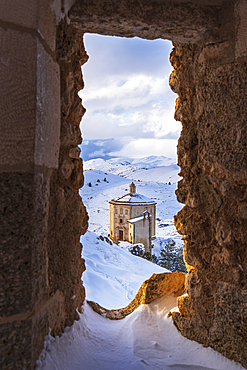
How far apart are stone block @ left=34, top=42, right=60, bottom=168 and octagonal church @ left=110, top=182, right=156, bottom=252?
13.4 metres

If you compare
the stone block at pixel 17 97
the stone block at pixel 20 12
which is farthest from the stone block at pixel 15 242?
the stone block at pixel 20 12

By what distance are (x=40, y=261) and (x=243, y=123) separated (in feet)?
4.85

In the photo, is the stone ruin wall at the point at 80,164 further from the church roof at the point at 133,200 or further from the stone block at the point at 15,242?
the church roof at the point at 133,200

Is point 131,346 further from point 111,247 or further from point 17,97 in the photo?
point 111,247

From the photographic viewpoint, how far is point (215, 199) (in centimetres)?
177

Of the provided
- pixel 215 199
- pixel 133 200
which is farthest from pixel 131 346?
pixel 133 200

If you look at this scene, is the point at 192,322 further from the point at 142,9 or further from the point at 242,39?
the point at 142,9

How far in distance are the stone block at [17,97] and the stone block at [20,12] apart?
64 mm

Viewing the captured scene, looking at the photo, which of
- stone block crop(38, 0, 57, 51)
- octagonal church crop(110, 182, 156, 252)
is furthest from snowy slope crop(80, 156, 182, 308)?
stone block crop(38, 0, 57, 51)

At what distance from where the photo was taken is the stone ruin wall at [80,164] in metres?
1.22

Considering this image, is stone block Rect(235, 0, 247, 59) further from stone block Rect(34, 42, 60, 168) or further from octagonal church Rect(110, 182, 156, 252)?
octagonal church Rect(110, 182, 156, 252)

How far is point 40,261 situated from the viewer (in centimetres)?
135

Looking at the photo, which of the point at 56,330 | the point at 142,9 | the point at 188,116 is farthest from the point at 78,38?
the point at 56,330

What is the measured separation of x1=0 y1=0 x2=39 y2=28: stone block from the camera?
3.96ft
